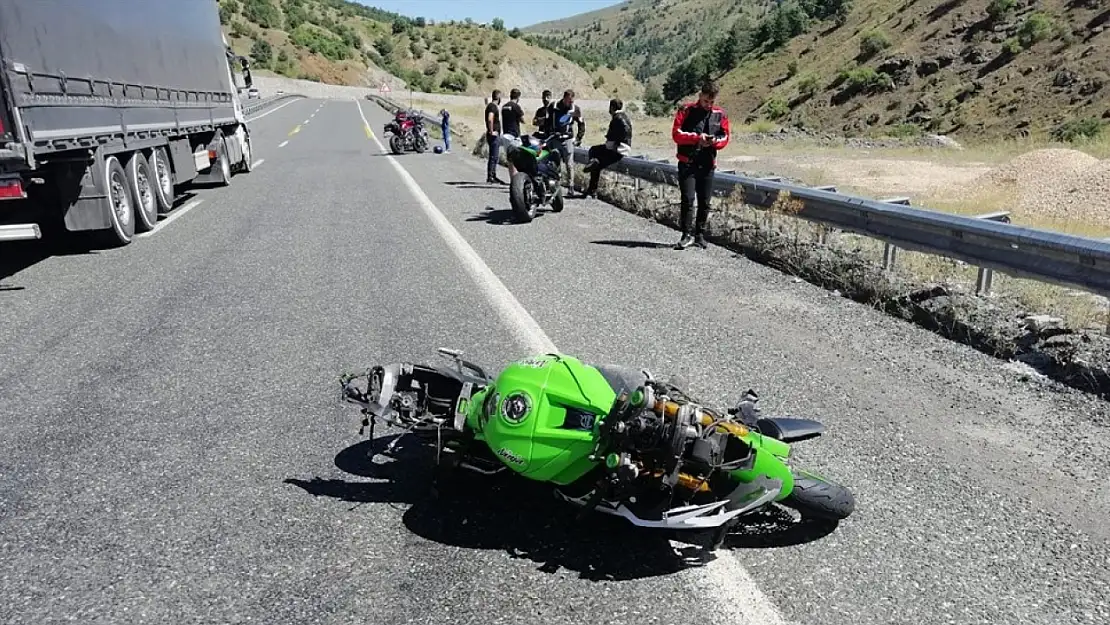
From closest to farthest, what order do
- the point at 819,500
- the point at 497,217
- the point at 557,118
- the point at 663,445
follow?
the point at 663,445, the point at 819,500, the point at 497,217, the point at 557,118

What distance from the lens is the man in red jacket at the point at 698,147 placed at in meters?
9.20

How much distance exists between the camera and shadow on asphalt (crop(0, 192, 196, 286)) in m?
8.83

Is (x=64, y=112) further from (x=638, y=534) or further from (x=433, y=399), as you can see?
(x=638, y=534)

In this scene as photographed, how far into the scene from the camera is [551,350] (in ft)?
18.7

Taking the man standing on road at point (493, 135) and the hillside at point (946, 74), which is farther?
the hillside at point (946, 74)

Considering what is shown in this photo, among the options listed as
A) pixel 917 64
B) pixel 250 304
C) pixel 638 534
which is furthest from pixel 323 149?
pixel 917 64

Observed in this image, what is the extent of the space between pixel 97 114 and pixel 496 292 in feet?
18.8

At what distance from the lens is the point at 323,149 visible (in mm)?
24938

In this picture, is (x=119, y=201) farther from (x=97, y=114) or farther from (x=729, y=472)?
(x=729, y=472)

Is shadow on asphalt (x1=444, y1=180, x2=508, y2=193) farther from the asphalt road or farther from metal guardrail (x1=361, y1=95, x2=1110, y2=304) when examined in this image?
the asphalt road

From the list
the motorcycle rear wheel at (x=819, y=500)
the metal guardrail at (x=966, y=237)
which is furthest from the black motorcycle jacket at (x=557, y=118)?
the motorcycle rear wheel at (x=819, y=500)

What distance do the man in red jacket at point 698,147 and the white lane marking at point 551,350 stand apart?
8.57ft

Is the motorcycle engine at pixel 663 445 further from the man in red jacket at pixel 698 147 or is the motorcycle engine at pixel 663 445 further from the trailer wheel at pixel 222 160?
the trailer wheel at pixel 222 160

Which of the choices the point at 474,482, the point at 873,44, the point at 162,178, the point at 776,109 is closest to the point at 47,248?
the point at 162,178
